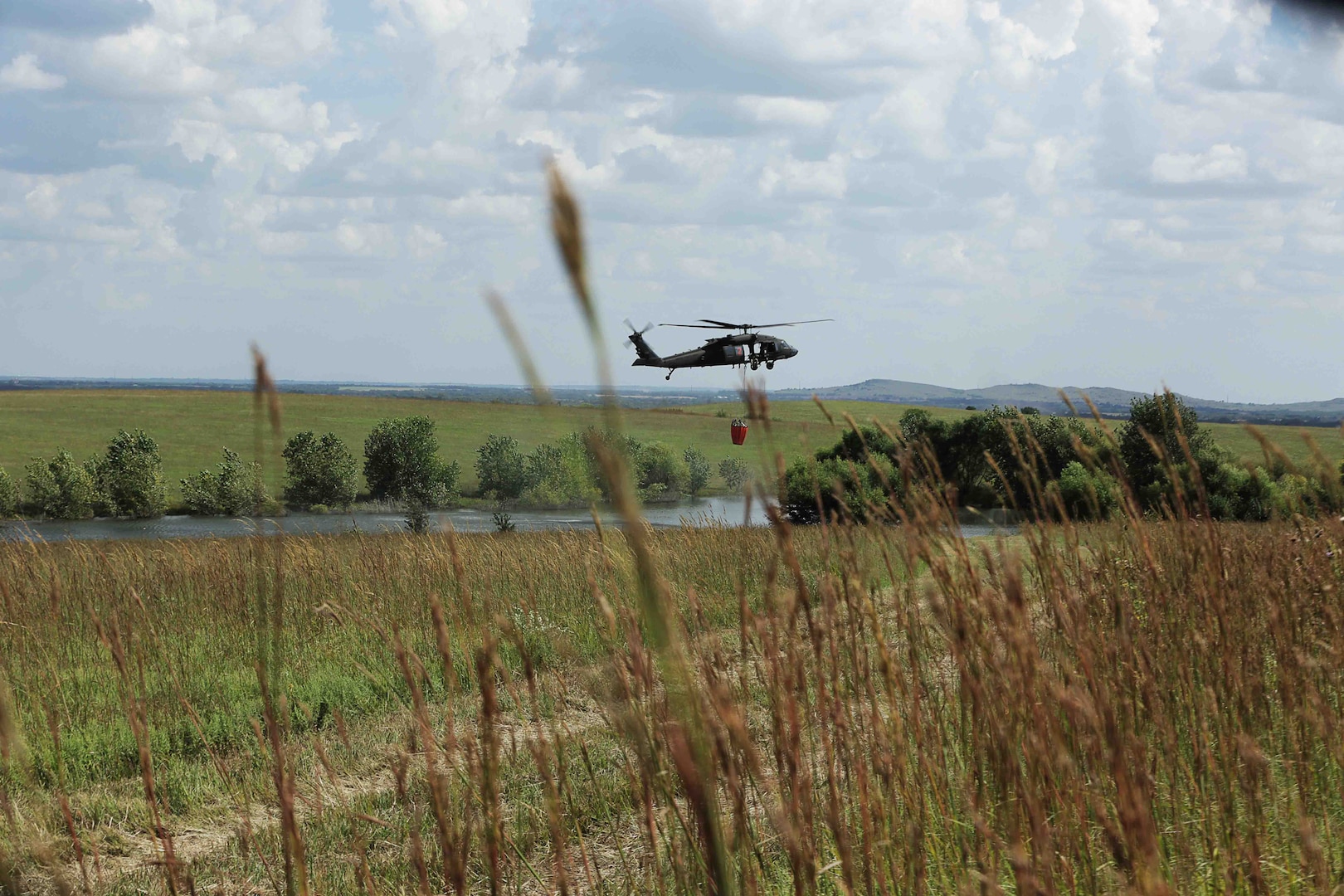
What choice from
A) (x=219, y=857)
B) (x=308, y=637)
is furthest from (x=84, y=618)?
(x=219, y=857)

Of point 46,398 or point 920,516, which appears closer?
point 920,516

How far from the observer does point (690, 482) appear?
5069 centimetres

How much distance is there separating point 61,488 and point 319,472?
33.1 ft

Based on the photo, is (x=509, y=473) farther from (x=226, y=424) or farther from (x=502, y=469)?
(x=226, y=424)

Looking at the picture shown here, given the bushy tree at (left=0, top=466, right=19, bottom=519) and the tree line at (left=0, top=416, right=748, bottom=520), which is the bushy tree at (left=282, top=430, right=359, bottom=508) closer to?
the tree line at (left=0, top=416, right=748, bottom=520)

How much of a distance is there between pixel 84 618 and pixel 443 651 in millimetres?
8104

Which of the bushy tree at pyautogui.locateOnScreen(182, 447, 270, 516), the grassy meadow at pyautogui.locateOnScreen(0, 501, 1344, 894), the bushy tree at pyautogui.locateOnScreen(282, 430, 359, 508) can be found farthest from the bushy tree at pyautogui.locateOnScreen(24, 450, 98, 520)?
the grassy meadow at pyautogui.locateOnScreen(0, 501, 1344, 894)

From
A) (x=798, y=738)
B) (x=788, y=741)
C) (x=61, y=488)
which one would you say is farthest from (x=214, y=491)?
(x=798, y=738)

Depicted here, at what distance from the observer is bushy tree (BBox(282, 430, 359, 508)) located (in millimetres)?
38906

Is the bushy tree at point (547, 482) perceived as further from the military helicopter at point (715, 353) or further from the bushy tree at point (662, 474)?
the military helicopter at point (715, 353)

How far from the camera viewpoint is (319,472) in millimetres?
39062

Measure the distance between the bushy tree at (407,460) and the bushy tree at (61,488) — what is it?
1084 cm

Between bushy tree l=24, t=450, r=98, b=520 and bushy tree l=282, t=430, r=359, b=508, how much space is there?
7684mm

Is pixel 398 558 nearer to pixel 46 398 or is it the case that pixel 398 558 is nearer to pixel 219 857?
pixel 219 857
